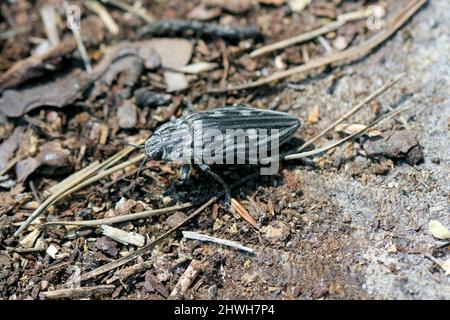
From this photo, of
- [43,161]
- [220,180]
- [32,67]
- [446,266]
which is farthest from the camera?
[32,67]

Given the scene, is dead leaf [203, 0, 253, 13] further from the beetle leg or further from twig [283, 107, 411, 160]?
the beetle leg

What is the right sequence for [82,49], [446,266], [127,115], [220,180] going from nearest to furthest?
[446,266] → [220,180] → [127,115] → [82,49]

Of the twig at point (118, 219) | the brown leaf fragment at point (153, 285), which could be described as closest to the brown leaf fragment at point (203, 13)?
the twig at point (118, 219)

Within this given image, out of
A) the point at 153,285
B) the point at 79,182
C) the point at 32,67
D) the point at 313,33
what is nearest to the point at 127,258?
the point at 153,285

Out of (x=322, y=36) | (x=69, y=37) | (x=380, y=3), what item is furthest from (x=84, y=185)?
(x=380, y=3)

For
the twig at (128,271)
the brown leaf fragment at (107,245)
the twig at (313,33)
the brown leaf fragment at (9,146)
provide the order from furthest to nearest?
the twig at (313,33)
the brown leaf fragment at (9,146)
the brown leaf fragment at (107,245)
the twig at (128,271)

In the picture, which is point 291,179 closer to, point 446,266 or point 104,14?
point 446,266

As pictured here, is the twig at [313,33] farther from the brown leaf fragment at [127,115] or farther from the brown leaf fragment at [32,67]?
the brown leaf fragment at [32,67]
